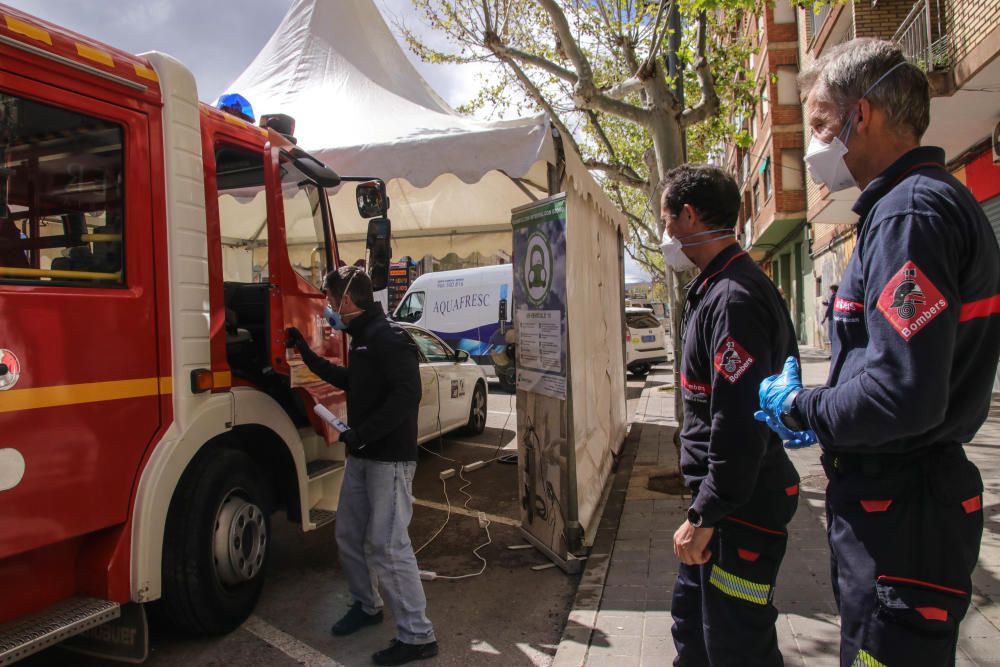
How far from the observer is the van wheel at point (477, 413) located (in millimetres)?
9281

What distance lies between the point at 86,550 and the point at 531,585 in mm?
2548

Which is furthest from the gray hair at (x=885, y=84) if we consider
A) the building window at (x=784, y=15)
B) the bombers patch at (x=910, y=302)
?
the building window at (x=784, y=15)

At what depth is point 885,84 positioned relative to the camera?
161 centimetres

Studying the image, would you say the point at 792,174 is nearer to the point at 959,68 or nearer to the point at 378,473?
the point at 959,68

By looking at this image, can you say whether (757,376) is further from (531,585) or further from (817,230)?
(817,230)

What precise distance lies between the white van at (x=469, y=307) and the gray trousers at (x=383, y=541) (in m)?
10.4

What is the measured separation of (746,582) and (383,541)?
190 cm

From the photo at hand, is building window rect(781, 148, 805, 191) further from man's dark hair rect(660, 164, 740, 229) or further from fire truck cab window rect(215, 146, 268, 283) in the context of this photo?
man's dark hair rect(660, 164, 740, 229)

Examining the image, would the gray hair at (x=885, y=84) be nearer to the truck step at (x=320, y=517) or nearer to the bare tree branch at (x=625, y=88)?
the truck step at (x=320, y=517)

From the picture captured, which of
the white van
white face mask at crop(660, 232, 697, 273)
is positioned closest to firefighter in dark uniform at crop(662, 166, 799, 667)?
white face mask at crop(660, 232, 697, 273)

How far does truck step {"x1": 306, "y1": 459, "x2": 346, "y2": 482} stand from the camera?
441 cm

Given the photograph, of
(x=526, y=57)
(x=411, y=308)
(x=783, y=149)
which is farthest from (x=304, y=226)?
(x=783, y=149)

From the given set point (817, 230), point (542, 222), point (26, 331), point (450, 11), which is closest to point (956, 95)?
point (450, 11)

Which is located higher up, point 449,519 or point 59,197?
point 59,197
